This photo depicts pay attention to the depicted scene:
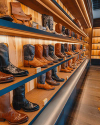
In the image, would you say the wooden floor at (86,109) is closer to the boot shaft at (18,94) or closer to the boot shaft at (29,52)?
the boot shaft at (18,94)

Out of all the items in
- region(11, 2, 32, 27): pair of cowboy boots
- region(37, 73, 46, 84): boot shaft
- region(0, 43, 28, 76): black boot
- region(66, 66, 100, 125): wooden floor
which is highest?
region(11, 2, 32, 27): pair of cowboy boots

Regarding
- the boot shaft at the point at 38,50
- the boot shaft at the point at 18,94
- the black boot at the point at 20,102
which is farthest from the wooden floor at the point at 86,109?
the boot shaft at the point at 38,50

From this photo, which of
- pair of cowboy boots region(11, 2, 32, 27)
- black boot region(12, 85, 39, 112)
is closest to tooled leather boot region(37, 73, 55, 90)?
black boot region(12, 85, 39, 112)

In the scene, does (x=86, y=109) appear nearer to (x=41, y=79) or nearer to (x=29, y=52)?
(x=41, y=79)

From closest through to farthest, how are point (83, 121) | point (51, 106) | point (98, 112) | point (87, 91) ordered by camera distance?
point (51, 106) → point (83, 121) → point (98, 112) → point (87, 91)

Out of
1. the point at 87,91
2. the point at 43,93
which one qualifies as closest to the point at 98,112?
the point at 87,91

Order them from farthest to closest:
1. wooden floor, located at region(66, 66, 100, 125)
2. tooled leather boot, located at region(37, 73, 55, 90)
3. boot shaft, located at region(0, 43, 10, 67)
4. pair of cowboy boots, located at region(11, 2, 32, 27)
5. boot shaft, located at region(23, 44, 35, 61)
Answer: wooden floor, located at region(66, 66, 100, 125) < tooled leather boot, located at region(37, 73, 55, 90) < boot shaft, located at region(23, 44, 35, 61) < pair of cowboy boots, located at region(11, 2, 32, 27) < boot shaft, located at region(0, 43, 10, 67)

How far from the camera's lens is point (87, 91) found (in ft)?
10.7

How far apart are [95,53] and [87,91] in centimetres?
493

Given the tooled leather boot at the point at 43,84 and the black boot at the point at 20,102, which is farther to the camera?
the tooled leather boot at the point at 43,84

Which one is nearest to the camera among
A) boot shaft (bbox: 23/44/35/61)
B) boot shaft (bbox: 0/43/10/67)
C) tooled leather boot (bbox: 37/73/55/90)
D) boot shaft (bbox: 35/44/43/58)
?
boot shaft (bbox: 0/43/10/67)

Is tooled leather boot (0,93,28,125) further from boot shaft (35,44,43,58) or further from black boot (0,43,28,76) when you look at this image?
boot shaft (35,44,43,58)

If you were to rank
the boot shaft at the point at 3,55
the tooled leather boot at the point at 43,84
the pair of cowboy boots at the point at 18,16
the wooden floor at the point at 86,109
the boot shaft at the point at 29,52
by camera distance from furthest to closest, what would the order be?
the wooden floor at the point at 86,109 < the tooled leather boot at the point at 43,84 < the boot shaft at the point at 29,52 < the pair of cowboy boots at the point at 18,16 < the boot shaft at the point at 3,55

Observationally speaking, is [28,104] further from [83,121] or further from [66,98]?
[83,121]
